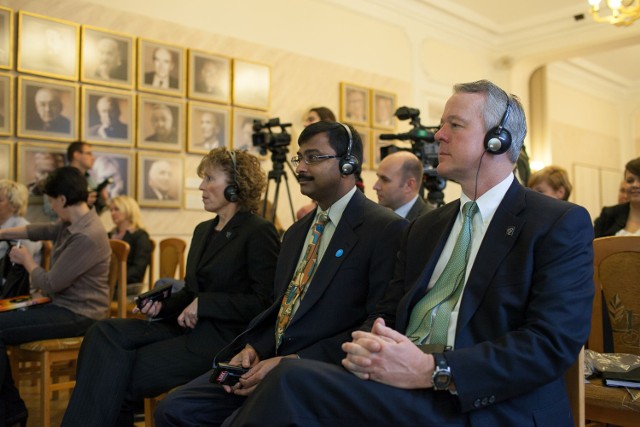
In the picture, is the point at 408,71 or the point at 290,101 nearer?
the point at 290,101

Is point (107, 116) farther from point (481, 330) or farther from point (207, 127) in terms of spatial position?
point (481, 330)

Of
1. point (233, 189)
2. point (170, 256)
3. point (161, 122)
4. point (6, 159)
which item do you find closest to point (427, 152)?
point (233, 189)

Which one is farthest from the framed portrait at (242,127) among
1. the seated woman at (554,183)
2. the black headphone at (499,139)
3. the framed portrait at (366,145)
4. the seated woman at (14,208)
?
the black headphone at (499,139)

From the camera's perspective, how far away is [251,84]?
6391mm

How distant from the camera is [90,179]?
526 cm

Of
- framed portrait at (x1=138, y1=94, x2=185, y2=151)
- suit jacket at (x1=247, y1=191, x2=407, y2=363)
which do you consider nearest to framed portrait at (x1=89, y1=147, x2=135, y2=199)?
framed portrait at (x1=138, y1=94, x2=185, y2=151)

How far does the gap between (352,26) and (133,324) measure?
5486 mm

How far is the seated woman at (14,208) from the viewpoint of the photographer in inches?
166

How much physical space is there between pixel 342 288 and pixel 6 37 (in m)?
4.06

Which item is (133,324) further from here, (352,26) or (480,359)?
(352,26)

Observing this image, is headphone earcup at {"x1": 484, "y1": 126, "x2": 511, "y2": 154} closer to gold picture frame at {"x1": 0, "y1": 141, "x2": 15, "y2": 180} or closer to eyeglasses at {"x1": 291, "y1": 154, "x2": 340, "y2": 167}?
eyeglasses at {"x1": 291, "y1": 154, "x2": 340, "y2": 167}

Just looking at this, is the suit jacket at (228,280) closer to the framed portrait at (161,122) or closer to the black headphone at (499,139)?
the black headphone at (499,139)

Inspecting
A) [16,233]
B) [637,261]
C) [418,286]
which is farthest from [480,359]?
[16,233]

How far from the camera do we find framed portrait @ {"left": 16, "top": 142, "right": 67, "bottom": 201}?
4973 mm
